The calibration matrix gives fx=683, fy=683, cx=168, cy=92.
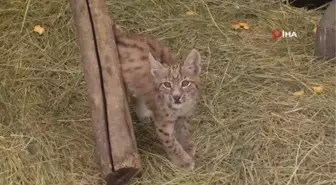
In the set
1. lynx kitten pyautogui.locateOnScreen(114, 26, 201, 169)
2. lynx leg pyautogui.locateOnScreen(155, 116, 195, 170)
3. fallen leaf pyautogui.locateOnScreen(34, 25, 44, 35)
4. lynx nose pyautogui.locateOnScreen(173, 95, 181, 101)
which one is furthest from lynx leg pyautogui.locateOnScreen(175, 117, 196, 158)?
fallen leaf pyautogui.locateOnScreen(34, 25, 44, 35)

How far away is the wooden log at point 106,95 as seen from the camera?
4648mm

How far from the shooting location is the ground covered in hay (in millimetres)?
4984

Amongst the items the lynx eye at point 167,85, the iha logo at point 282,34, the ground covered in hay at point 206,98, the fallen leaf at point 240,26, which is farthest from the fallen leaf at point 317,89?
the lynx eye at point 167,85

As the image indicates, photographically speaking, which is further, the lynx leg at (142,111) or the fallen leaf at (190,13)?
the fallen leaf at (190,13)

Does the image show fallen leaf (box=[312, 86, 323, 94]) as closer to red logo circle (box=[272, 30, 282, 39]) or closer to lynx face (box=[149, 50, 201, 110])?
red logo circle (box=[272, 30, 282, 39])

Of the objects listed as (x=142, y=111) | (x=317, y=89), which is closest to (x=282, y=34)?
(x=317, y=89)

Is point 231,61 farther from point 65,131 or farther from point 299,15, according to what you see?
point 65,131

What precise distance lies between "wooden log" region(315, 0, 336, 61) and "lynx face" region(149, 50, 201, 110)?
1.71 meters

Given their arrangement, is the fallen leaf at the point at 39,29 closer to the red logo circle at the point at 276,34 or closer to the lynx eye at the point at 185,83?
the lynx eye at the point at 185,83

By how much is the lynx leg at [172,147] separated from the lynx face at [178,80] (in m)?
0.16

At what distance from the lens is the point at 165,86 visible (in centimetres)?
501

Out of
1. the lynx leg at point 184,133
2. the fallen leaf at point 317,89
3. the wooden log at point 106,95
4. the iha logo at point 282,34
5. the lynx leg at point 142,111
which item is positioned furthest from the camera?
the iha logo at point 282,34

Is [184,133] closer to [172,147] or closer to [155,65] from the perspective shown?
[172,147]

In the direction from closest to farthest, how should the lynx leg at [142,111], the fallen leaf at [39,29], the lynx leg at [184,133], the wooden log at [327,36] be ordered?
the lynx leg at [184,133]
the lynx leg at [142,111]
the wooden log at [327,36]
the fallen leaf at [39,29]
